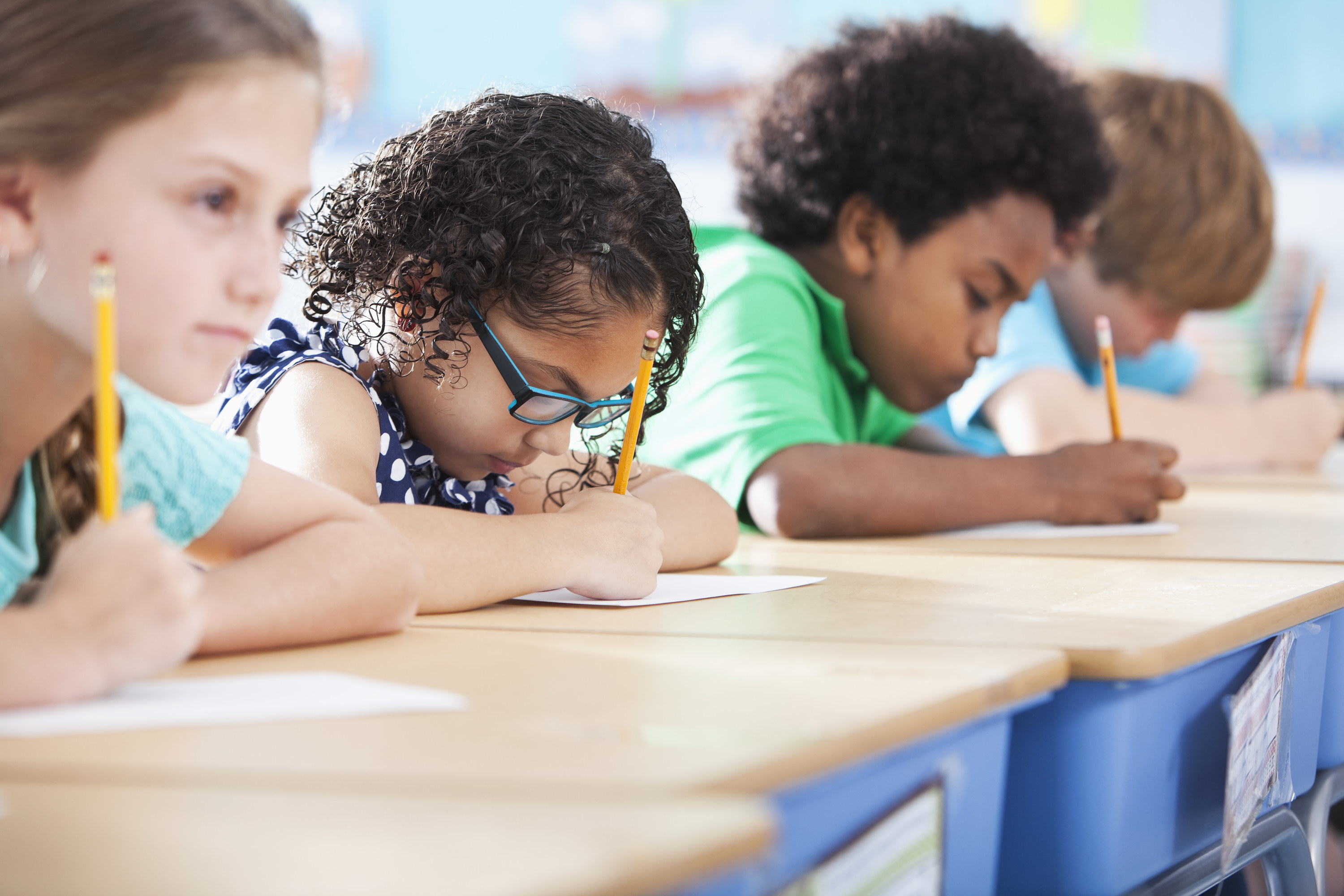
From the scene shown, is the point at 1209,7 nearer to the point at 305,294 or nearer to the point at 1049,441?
the point at 1049,441

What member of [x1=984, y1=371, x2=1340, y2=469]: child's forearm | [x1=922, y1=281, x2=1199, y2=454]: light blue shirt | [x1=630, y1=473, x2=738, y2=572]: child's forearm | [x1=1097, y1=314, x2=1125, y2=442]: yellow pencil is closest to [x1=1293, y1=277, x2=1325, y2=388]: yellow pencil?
[x1=984, y1=371, x2=1340, y2=469]: child's forearm

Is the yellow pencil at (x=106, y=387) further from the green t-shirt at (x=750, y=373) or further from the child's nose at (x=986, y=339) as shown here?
the child's nose at (x=986, y=339)

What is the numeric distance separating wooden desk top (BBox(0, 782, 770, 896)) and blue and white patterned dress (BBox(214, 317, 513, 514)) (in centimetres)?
55

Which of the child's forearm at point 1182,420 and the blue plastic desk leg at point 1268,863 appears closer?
the blue plastic desk leg at point 1268,863

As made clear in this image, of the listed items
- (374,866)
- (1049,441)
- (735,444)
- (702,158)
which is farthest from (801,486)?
(702,158)

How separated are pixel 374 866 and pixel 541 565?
52 centimetres

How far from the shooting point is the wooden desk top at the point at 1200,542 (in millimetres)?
1185

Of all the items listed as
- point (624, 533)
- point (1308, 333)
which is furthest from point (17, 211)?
point (1308, 333)

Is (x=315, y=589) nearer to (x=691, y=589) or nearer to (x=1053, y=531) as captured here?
(x=691, y=589)

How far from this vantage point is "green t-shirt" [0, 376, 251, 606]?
684 millimetres

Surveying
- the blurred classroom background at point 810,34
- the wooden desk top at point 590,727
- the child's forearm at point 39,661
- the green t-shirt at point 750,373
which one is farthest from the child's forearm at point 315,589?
the blurred classroom background at point 810,34

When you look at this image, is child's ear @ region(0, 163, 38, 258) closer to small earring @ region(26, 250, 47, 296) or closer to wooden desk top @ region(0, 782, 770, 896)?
small earring @ region(26, 250, 47, 296)

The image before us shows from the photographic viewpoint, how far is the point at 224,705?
57cm

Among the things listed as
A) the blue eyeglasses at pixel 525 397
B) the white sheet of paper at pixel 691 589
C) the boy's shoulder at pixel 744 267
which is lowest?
the white sheet of paper at pixel 691 589
